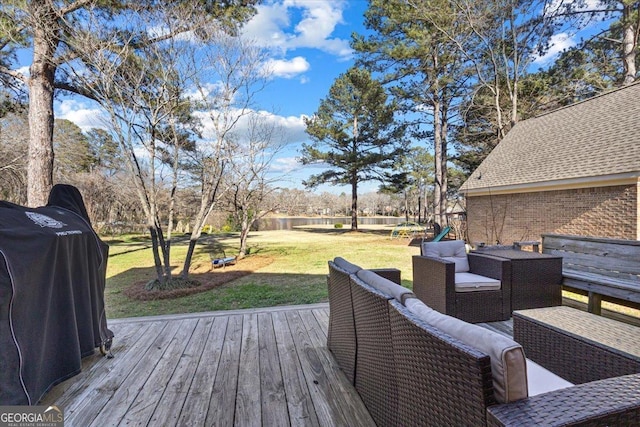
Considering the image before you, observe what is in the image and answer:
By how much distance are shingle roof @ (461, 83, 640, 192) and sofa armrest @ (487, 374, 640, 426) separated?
7.41 metres

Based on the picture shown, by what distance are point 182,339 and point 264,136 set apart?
560 centimetres

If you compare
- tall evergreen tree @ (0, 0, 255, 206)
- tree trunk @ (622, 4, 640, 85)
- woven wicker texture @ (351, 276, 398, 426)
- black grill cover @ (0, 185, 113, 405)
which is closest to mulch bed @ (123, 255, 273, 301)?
tall evergreen tree @ (0, 0, 255, 206)

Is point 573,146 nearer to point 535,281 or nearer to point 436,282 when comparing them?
point 535,281

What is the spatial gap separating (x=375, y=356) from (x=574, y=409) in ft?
3.02

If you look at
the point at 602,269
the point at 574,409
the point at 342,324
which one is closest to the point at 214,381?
the point at 342,324

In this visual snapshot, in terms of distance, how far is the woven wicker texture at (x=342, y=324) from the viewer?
1.97 metres

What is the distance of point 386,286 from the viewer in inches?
60.7

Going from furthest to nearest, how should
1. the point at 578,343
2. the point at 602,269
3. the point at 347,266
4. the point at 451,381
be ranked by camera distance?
1. the point at 602,269
2. the point at 347,266
3. the point at 578,343
4. the point at 451,381

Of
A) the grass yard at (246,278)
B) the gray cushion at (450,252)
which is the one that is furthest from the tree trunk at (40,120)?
the gray cushion at (450,252)

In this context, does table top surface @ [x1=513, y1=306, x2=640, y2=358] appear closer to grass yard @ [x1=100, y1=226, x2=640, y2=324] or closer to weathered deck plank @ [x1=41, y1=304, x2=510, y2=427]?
weathered deck plank @ [x1=41, y1=304, x2=510, y2=427]

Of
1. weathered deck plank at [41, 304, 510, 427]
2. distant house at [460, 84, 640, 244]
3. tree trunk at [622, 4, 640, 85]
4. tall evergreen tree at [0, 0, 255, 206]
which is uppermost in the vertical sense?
tree trunk at [622, 4, 640, 85]

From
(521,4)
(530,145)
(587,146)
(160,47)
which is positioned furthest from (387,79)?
(160,47)

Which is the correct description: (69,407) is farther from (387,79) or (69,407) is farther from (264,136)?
(387,79)

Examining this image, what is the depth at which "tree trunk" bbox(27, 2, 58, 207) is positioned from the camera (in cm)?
481
